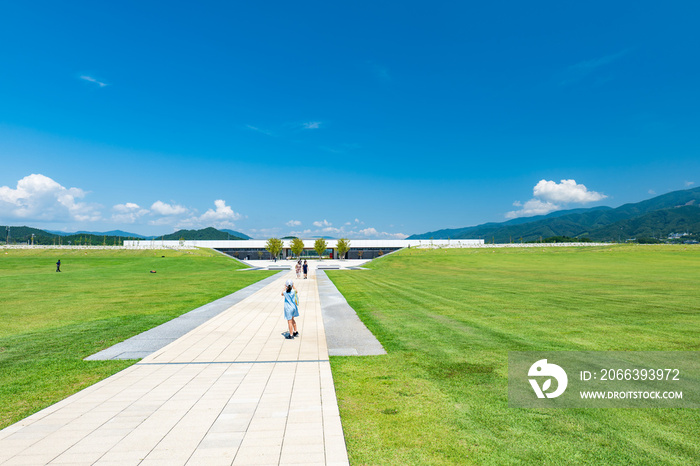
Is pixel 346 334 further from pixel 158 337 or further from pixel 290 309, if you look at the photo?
pixel 158 337

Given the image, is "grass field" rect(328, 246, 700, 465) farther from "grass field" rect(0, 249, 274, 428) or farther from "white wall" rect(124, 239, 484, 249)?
"white wall" rect(124, 239, 484, 249)

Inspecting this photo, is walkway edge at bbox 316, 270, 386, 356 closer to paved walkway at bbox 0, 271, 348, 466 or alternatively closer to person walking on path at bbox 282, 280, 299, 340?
paved walkway at bbox 0, 271, 348, 466

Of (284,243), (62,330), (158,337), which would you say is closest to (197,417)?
(158,337)

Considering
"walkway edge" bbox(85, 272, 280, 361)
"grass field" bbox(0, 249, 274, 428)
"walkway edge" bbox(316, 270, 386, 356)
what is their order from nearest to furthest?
"grass field" bbox(0, 249, 274, 428) < "walkway edge" bbox(85, 272, 280, 361) < "walkway edge" bbox(316, 270, 386, 356)

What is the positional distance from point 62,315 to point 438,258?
57.0 m

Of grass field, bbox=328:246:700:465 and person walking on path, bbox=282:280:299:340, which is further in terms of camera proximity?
person walking on path, bbox=282:280:299:340

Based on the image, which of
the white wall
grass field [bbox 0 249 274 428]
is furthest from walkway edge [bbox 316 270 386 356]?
the white wall

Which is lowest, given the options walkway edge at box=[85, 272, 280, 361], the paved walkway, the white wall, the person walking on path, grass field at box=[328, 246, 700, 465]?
walkway edge at box=[85, 272, 280, 361]

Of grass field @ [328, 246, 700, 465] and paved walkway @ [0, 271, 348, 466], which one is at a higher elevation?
grass field @ [328, 246, 700, 465]

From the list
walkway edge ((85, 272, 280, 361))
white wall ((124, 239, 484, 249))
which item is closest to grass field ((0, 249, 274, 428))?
walkway edge ((85, 272, 280, 361))

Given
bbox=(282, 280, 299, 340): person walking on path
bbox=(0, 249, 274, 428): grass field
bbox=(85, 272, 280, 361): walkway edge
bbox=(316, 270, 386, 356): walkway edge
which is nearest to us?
bbox=(0, 249, 274, 428): grass field

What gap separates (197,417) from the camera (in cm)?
544

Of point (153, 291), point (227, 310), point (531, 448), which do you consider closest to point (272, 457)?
point (531, 448)

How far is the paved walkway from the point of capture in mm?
4402
